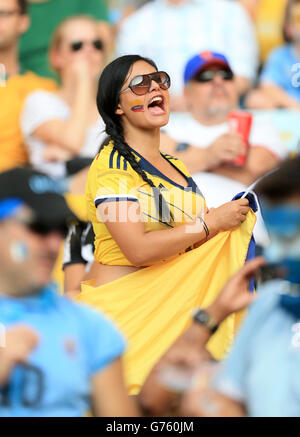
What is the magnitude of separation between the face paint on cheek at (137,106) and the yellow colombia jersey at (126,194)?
0.17 metres

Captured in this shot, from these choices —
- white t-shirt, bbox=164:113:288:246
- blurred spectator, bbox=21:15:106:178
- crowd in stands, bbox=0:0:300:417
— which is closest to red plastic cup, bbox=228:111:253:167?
crowd in stands, bbox=0:0:300:417

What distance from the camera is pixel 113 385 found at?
2.24 meters

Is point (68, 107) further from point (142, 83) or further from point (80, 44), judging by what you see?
point (142, 83)

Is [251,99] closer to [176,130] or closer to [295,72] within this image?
[295,72]

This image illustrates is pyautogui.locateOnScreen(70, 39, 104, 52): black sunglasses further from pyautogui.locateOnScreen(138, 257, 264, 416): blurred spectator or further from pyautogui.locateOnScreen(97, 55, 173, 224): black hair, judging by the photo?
pyautogui.locateOnScreen(138, 257, 264, 416): blurred spectator

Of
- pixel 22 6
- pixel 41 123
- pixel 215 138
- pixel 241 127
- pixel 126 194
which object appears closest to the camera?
pixel 126 194

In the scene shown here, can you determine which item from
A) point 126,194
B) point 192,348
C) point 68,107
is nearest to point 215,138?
point 68,107

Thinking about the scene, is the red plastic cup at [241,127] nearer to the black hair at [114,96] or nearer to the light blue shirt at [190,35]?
the black hair at [114,96]

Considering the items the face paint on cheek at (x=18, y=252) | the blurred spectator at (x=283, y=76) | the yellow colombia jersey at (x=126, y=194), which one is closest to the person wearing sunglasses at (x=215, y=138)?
the blurred spectator at (x=283, y=76)

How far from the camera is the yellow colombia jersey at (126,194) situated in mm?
3396

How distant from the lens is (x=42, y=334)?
7.15 ft

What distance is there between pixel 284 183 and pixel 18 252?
2.22 ft
